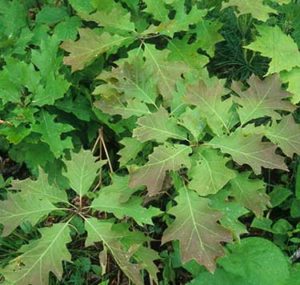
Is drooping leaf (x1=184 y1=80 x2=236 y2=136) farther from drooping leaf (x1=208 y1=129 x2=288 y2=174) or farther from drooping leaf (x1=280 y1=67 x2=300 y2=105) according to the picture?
drooping leaf (x1=280 y1=67 x2=300 y2=105)

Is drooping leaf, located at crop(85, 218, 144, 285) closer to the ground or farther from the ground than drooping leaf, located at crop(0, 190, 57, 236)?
closer to the ground

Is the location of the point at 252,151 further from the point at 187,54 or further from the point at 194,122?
the point at 187,54

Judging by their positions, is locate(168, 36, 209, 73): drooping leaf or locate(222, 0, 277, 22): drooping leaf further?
locate(168, 36, 209, 73): drooping leaf

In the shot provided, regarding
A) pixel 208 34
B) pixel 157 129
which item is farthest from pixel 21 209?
pixel 208 34

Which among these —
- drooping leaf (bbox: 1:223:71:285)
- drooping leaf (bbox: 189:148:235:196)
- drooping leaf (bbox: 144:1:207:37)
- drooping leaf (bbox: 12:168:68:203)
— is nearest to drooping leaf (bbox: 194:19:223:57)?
drooping leaf (bbox: 144:1:207:37)

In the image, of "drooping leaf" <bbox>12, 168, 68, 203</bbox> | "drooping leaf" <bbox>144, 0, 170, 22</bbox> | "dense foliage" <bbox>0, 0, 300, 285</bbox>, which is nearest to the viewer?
"dense foliage" <bbox>0, 0, 300, 285</bbox>

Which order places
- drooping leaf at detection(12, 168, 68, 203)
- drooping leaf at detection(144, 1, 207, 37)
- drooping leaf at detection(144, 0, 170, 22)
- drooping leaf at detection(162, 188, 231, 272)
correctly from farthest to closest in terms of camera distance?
drooping leaf at detection(144, 0, 170, 22) < drooping leaf at detection(144, 1, 207, 37) < drooping leaf at detection(12, 168, 68, 203) < drooping leaf at detection(162, 188, 231, 272)
